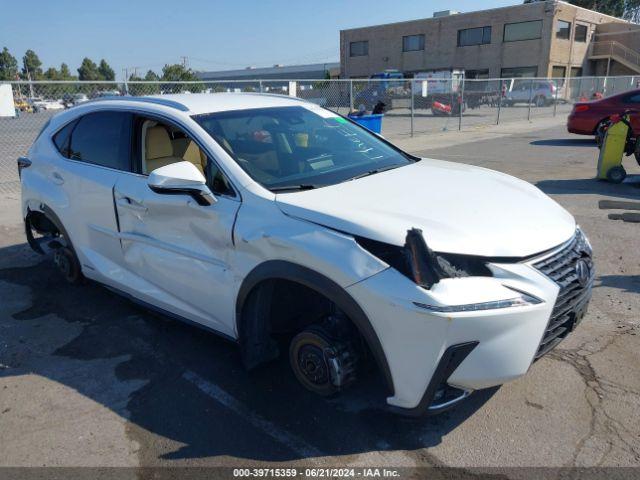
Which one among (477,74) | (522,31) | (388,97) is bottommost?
(388,97)

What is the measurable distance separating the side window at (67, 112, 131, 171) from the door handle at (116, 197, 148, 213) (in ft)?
0.79

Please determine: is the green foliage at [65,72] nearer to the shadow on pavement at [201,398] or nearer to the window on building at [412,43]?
the window on building at [412,43]

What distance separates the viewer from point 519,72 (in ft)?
145

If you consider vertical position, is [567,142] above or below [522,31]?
below

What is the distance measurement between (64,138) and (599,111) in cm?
1342

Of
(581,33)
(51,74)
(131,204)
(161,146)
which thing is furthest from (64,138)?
(51,74)

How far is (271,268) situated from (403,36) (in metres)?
51.7

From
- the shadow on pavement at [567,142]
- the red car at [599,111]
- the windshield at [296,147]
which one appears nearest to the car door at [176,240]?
the windshield at [296,147]

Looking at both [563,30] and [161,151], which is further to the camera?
[563,30]

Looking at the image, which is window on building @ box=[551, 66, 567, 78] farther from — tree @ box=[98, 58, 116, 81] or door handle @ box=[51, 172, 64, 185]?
tree @ box=[98, 58, 116, 81]

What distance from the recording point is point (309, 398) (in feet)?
10.4

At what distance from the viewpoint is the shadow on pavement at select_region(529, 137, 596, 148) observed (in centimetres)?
1489

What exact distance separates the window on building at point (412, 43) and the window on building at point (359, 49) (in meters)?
4.31

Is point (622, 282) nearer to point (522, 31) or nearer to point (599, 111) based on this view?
point (599, 111)
